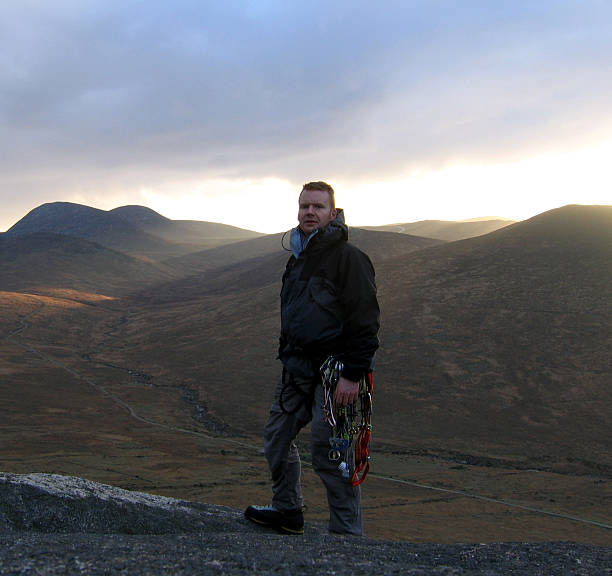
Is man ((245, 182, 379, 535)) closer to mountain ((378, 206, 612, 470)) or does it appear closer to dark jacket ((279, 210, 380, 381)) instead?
dark jacket ((279, 210, 380, 381))

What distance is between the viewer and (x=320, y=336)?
12.8ft

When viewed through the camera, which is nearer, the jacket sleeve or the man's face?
the jacket sleeve

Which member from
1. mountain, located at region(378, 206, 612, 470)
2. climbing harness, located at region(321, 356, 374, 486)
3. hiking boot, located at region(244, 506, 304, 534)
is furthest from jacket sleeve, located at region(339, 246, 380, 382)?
mountain, located at region(378, 206, 612, 470)

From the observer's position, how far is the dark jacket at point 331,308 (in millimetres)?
3828

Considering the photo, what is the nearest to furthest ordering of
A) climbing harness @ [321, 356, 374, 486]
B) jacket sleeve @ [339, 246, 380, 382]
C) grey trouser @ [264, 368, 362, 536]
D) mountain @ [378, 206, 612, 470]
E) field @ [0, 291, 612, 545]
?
jacket sleeve @ [339, 246, 380, 382]
climbing harness @ [321, 356, 374, 486]
grey trouser @ [264, 368, 362, 536]
field @ [0, 291, 612, 545]
mountain @ [378, 206, 612, 470]

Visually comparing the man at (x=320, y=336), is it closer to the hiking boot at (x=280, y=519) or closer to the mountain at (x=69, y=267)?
the hiking boot at (x=280, y=519)

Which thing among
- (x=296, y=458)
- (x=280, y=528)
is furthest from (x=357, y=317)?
(x=280, y=528)

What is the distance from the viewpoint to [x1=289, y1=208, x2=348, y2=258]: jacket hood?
13.4ft

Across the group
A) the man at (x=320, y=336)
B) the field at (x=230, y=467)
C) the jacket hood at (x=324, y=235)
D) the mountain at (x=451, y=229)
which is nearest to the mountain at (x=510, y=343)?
the field at (x=230, y=467)

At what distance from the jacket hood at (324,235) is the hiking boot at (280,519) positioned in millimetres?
2080

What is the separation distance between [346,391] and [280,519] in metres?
1.42

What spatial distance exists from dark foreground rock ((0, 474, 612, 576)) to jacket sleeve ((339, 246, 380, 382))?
1.19m

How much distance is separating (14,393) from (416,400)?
1786cm

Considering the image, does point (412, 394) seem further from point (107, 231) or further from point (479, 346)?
point (107, 231)
